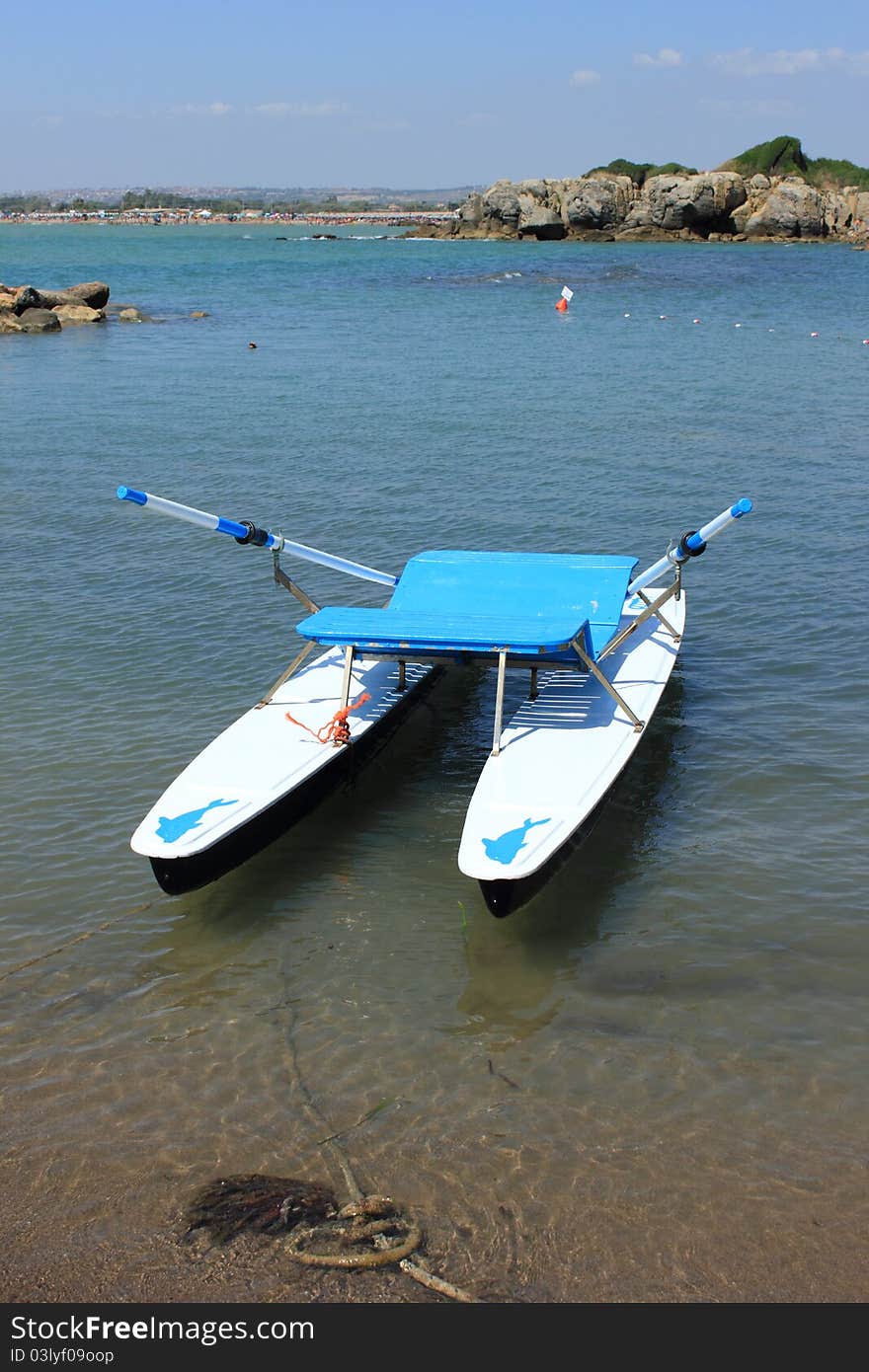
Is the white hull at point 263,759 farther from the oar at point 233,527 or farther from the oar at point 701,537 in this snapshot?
the oar at point 701,537

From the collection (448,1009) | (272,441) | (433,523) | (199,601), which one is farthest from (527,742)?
(272,441)

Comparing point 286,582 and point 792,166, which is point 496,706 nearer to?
point 286,582

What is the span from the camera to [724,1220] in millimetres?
7715

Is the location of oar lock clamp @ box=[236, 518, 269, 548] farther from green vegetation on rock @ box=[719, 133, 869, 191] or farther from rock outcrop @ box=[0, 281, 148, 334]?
green vegetation on rock @ box=[719, 133, 869, 191]

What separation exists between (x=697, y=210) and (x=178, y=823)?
4848 inches

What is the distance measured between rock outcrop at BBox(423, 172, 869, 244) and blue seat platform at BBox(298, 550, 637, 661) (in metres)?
115

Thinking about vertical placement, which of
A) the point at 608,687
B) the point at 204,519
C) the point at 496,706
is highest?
the point at 204,519

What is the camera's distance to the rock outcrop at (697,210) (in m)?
121

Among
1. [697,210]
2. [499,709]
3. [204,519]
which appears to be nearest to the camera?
[499,709]

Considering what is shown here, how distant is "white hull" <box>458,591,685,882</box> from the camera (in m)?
10.6

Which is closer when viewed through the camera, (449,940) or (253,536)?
(449,940)

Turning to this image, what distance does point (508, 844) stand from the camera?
34.9 ft

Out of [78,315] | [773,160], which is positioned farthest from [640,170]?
[78,315]

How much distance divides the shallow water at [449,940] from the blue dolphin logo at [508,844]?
0.84m
